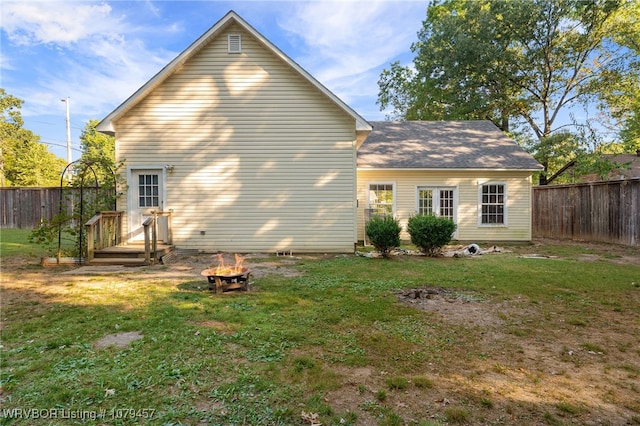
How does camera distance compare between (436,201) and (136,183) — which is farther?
(436,201)

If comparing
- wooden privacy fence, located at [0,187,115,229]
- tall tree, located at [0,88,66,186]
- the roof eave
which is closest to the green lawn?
the roof eave

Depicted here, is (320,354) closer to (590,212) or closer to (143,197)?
(143,197)

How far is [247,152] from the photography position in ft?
33.7

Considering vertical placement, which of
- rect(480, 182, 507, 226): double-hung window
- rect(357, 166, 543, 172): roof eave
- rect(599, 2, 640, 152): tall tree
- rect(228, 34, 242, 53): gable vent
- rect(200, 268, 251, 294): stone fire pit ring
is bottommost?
rect(200, 268, 251, 294): stone fire pit ring

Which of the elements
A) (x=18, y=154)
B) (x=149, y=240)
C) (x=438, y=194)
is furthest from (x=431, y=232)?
(x=18, y=154)

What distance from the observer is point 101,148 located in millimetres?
46000

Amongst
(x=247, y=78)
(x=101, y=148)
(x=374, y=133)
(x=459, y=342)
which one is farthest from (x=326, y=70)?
(x=101, y=148)

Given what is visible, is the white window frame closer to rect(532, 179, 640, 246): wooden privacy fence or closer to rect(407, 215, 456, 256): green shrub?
rect(407, 215, 456, 256): green shrub

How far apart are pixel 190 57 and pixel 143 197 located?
455cm

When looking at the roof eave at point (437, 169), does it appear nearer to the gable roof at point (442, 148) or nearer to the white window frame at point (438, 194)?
the gable roof at point (442, 148)

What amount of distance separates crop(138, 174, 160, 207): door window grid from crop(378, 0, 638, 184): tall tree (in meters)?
20.6

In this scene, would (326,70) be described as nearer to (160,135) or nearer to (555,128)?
(160,135)

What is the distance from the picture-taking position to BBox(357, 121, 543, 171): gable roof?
13359 millimetres

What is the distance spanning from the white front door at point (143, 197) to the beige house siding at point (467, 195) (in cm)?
735
